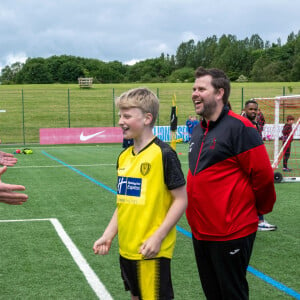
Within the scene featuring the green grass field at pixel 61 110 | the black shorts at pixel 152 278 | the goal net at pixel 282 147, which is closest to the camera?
the black shorts at pixel 152 278

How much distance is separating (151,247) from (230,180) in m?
0.78

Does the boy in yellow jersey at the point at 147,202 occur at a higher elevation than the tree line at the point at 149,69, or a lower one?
lower

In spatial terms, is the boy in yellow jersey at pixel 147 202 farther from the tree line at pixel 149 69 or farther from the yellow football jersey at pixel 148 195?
the tree line at pixel 149 69

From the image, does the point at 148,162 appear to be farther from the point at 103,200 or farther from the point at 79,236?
the point at 103,200

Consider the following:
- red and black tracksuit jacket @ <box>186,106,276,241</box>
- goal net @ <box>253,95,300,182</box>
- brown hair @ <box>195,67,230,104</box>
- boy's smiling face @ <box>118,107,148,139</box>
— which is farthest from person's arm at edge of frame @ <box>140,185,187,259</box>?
goal net @ <box>253,95,300,182</box>

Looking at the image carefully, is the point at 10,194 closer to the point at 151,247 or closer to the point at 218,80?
the point at 151,247

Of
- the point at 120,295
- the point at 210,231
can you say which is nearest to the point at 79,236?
the point at 120,295

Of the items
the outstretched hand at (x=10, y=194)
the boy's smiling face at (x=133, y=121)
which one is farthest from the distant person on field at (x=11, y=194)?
the boy's smiling face at (x=133, y=121)

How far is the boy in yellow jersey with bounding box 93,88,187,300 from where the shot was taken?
304 centimetres

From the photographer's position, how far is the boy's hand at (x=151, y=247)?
2924 mm

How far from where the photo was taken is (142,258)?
304 cm

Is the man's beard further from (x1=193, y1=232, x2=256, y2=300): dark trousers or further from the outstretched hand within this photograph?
the outstretched hand

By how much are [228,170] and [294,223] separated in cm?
524

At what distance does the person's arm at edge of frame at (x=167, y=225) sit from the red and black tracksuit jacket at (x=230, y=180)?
0.33 meters
